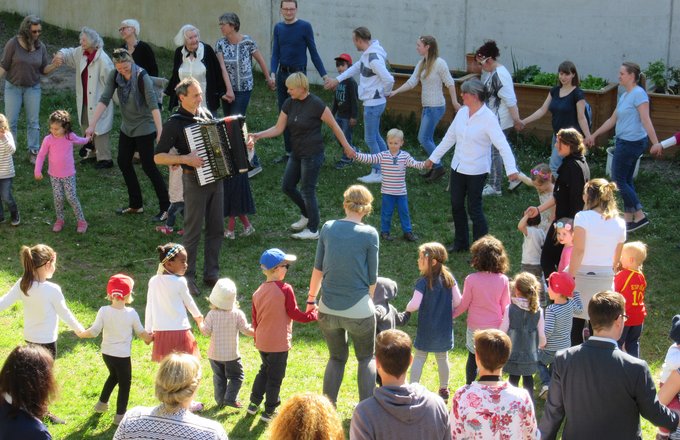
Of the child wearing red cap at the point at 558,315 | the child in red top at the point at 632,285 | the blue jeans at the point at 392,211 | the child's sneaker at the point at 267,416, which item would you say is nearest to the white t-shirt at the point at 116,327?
the child's sneaker at the point at 267,416

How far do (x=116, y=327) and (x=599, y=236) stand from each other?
11.5ft

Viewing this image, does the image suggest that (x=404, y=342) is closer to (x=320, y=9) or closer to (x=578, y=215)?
(x=578, y=215)

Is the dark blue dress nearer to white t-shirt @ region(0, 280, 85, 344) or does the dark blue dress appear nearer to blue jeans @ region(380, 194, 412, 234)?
Answer: white t-shirt @ region(0, 280, 85, 344)

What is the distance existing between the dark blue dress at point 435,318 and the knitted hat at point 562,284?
28.1 inches

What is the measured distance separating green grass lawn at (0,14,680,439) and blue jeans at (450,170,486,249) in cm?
27

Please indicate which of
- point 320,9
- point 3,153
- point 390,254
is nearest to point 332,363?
point 390,254

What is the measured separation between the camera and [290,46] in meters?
12.6

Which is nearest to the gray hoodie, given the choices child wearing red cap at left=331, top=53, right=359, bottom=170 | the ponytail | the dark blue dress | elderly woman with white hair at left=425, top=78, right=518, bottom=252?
the dark blue dress

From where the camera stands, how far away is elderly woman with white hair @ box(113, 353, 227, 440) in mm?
4398

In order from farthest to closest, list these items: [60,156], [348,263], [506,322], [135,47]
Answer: [135,47]
[60,156]
[506,322]
[348,263]

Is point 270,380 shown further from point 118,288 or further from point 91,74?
point 91,74

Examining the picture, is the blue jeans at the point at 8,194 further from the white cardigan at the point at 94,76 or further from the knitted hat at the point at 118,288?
the knitted hat at the point at 118,288

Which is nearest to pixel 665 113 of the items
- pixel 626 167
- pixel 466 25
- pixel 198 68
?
pixel 626 167

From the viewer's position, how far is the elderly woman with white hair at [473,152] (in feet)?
31.2
